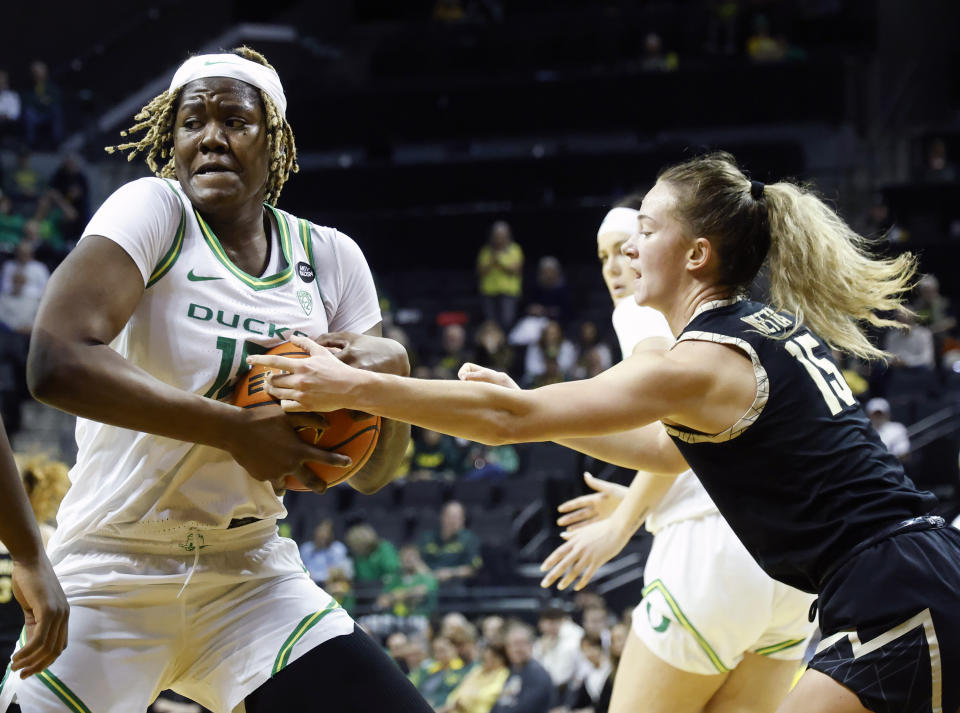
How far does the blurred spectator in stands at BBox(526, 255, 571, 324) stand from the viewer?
13414 mm

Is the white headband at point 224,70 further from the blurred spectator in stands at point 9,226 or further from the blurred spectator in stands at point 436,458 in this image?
the blurred spectator in stands at point 9,226

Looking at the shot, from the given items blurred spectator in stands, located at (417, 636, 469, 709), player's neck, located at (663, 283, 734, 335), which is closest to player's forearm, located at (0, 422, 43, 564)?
player's neck, located at (663, 283, 734, 335)

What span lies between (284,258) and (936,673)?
5.91 ft

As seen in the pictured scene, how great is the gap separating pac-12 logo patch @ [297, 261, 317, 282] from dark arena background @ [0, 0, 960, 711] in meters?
7.93

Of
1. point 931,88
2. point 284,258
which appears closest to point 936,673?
point 284,258

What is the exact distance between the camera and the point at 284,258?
3006 mm

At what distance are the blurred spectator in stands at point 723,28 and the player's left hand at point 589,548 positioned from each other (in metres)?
13.1

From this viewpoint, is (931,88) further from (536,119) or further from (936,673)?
(936,673)

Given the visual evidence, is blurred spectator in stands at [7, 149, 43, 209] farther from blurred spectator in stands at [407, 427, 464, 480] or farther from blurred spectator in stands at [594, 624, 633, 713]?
blurred spectator in stands at [594, 624, 633, 713]

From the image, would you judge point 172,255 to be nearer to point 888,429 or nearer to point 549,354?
point 888,429

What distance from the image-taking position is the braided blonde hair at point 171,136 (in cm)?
300

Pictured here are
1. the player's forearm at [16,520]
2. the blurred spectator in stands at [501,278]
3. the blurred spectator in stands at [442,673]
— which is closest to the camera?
the player's forearm at [16,520]

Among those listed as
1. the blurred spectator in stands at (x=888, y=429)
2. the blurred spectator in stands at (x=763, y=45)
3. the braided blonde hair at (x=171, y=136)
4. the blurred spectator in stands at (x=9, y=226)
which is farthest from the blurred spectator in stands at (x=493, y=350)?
the braided blonde hair at (x=171, y=136)

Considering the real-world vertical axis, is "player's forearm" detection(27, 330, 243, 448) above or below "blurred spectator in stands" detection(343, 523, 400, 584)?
above
